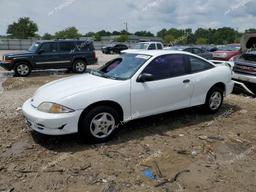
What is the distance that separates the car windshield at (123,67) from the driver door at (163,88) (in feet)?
0.62

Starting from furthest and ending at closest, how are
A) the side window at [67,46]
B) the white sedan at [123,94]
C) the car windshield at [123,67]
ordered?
the side window at [67,46], the car windshield at [123,67], the white sedan at [123,94]

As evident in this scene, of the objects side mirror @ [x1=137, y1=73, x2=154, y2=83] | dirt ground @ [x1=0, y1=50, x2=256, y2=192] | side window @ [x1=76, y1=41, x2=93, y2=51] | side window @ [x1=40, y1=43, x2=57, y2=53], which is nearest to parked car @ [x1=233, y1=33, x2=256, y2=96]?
dirt ground @ [x1=0, y1=50, x2=256, y2=192]

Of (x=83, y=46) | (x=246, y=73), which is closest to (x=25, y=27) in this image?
(x=83, y=46)

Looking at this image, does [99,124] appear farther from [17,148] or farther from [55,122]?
[17,148]

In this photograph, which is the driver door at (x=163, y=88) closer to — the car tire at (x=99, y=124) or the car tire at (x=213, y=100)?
the car tire at (x=99, y=124)

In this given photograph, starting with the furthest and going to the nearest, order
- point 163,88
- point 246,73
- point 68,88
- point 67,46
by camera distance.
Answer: point 67,46 < point 246,73 < point 163,88 < point 68,88

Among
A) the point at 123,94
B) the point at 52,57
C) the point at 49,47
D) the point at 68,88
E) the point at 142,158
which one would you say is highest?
the point at 49,47

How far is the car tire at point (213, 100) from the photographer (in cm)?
684

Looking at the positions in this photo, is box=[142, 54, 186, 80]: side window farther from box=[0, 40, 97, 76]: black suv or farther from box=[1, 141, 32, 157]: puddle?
box=[0, 40, 97, 76]: black suv

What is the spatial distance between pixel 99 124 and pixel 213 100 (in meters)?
2.98

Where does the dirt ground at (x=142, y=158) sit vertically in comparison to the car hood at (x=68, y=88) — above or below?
below

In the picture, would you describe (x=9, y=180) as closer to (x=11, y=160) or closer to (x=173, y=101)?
(x=11, y=160)

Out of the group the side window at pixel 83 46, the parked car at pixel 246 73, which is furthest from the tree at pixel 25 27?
the parked car at pixel 246 73

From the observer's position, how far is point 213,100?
6957 millimetres
